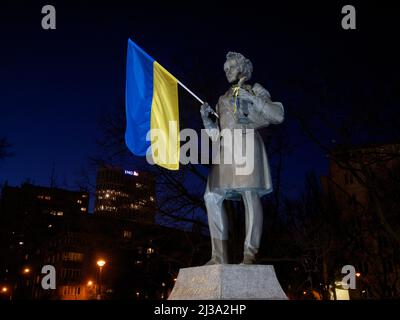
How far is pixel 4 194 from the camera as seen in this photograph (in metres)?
31.8

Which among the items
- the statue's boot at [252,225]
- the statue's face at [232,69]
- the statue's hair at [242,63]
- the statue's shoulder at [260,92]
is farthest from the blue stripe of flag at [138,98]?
A: the statue's boot at [252,225]

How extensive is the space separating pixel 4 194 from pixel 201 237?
17.8m

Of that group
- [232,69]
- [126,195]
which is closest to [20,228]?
[126,195]

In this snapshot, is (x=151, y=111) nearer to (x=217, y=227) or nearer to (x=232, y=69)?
(x=232, y=69)

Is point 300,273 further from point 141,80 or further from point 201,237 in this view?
point 141,80

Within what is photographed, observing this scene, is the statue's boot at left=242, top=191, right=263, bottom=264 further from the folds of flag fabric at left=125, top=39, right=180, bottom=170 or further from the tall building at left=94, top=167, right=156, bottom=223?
the tall building at left=94, top=167, right=156, bottom=223

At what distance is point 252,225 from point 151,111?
2.35 metres

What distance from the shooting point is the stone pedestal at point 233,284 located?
4.89m

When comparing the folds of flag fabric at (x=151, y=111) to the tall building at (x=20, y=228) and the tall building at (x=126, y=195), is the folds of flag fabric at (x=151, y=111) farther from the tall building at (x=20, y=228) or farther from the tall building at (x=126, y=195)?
the tall building at (x=20, y=228)

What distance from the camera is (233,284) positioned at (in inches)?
195

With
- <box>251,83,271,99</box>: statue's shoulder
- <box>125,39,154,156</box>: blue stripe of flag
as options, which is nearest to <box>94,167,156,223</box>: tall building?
<box>125,39,154,156</box>: blue stripe of flag

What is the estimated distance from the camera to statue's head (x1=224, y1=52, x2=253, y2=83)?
245 inches
